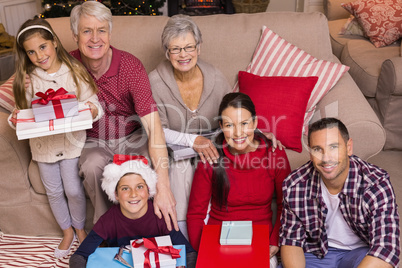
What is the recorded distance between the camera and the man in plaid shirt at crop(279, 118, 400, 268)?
66.5 inches

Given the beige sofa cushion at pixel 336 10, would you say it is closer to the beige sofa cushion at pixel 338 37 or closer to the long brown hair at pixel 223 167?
the beige sofa cushion at pixel 338 37

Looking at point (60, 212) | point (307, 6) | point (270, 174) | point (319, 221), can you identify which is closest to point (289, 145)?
point (270, 174)

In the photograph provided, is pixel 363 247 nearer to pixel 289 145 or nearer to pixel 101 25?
pixel 289 145

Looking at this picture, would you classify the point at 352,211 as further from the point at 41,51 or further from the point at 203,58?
the point at 41,51

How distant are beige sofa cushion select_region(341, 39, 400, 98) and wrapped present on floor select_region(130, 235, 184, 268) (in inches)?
74.0

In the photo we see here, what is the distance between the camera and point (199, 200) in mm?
2074

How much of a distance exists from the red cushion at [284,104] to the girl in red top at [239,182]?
0.81 feet

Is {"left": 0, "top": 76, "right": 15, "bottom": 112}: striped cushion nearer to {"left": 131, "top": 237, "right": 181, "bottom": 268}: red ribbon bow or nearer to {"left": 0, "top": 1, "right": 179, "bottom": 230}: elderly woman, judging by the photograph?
{"left": 0, "top": 1, "right": 179, "bottom": 230}: elderly woman

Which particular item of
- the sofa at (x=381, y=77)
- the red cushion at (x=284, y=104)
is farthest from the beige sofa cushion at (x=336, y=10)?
the red cushion at (x=284, y=104)

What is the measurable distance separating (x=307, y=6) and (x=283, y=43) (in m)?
2.93

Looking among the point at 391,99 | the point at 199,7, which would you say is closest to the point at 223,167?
the point at 391,99

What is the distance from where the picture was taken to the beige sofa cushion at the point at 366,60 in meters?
3.07

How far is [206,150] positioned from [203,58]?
2.41ft

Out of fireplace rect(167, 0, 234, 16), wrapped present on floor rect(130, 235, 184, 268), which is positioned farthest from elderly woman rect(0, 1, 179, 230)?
fireplace rect(167, 0, 234, 16)
